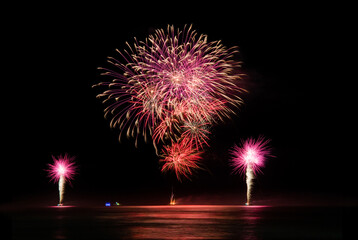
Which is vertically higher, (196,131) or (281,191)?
(196,131)

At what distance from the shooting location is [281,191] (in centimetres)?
8819

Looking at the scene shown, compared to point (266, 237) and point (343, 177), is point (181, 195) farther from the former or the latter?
point (266, 237)

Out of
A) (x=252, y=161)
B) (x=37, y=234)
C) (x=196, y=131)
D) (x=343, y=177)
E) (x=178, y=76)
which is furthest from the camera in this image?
(x=343, y=177)

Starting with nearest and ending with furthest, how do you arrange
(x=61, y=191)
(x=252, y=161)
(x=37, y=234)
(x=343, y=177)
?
(x=37, y=234) → (x=252, y=161) → (x=61, y=191) → (x=343, y=177)

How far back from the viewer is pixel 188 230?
26.2 m

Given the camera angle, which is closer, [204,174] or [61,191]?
[61,191]

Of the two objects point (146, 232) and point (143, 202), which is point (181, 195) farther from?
point (146, 232)

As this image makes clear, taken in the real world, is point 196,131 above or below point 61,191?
above

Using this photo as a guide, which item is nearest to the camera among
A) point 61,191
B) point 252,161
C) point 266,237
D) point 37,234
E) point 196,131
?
point 266,237

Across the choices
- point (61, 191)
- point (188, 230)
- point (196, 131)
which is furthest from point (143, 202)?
point (188, 230)

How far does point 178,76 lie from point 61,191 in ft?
139

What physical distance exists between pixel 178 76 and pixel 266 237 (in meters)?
23.4

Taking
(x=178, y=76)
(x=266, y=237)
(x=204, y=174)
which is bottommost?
(x=266, y=237)

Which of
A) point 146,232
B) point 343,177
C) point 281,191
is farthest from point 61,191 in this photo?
point 146,232
